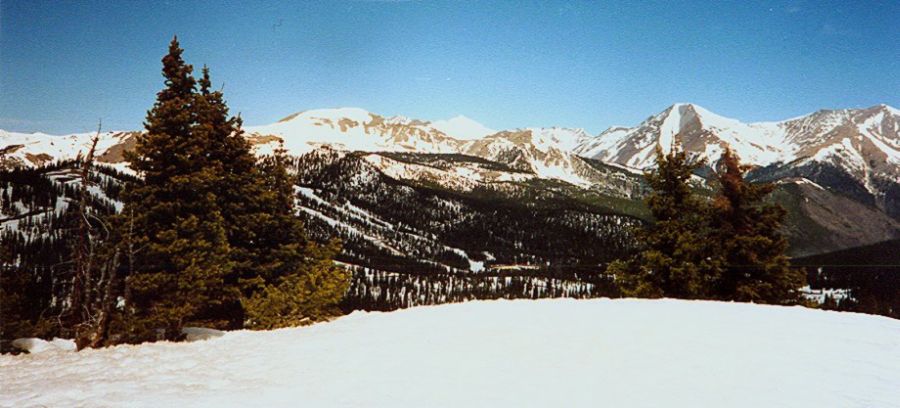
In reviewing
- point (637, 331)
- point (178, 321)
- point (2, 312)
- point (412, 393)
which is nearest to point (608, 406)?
point (412, 393)

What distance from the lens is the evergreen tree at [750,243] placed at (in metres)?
26.9

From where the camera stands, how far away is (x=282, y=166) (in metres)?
30.1

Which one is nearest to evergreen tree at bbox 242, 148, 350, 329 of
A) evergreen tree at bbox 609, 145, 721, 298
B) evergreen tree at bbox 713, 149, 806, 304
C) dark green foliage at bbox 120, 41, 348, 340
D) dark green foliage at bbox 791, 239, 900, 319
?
dark green foliage at bbox 120, 41, 348, 340

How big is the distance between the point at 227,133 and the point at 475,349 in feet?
68.0

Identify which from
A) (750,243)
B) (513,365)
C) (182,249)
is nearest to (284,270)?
(182,249)

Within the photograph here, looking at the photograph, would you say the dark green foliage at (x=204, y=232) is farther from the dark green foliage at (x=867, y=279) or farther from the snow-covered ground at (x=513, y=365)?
the dark green foliage at (x=867, y=279)

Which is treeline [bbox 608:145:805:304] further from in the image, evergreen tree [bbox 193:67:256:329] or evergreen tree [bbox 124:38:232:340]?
evergreen tree [bbox 124:38:232:340]

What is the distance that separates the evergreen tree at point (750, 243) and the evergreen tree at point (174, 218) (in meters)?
25.7

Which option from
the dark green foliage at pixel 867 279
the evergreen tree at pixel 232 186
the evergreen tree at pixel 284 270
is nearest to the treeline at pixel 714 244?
the evergreen tree at pixel 284 270

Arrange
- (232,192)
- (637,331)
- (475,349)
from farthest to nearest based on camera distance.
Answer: (232,192) → (637,331) → (475,349)

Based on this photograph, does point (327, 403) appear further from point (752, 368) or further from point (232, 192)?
point (232, 192)

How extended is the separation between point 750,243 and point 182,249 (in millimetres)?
27546

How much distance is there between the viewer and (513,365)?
981cm

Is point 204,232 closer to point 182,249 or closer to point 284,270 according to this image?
point 182,249
